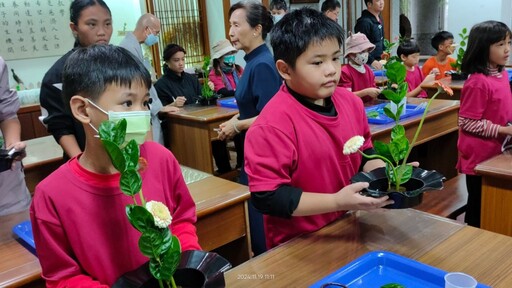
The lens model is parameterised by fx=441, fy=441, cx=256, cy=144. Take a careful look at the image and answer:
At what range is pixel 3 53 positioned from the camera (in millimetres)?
4723

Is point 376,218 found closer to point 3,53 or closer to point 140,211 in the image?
point 140,211

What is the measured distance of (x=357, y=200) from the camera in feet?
3.59

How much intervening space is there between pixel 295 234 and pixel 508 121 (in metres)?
Result: 1.67

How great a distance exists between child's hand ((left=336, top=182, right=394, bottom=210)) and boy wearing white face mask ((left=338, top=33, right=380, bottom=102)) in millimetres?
2097

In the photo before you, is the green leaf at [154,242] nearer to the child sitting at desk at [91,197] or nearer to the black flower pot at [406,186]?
the child sitting at desk at [91,197]

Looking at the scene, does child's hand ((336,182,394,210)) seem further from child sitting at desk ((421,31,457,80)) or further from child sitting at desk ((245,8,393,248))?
child sitting at desk ((421,31,457,80))

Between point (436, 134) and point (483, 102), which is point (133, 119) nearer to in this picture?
point (483, 102)

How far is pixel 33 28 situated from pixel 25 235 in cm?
421

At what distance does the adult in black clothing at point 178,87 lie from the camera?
13.8 feet

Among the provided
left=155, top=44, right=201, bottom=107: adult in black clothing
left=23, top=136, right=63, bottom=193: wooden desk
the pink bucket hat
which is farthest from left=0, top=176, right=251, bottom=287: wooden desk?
left=155, top=44, right=201, bottom=107: adult in black clothing

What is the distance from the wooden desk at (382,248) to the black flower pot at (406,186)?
0.12m

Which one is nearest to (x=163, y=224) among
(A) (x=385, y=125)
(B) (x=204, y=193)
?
(B) (x=204, y=193)

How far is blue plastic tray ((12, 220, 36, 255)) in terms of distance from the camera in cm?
138

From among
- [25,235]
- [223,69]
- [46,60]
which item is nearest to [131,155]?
[25,235]
